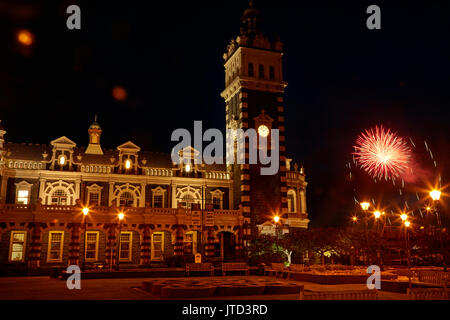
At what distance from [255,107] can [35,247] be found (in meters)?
24.6

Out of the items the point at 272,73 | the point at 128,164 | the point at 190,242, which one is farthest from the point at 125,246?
the point at 272,73

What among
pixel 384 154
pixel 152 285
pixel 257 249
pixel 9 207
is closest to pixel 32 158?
pixel 9 207

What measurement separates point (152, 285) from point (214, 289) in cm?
299

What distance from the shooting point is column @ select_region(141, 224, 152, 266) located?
39.9 metres

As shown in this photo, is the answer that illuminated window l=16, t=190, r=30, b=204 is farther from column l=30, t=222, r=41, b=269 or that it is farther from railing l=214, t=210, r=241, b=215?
railing l=214, t=210, r=241, b=215

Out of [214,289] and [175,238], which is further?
[175,238]

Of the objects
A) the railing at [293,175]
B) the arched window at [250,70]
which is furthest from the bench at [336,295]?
the railing at [293,175]

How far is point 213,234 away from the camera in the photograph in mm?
42938

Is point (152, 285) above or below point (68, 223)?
below

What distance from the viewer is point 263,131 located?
4672 centimetres

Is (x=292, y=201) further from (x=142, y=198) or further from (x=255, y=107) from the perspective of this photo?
(x=142, y=198)

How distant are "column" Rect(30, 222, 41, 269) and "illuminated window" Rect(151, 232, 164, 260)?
34.3 feet

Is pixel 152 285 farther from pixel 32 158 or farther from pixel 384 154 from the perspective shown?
pixel 32 158
